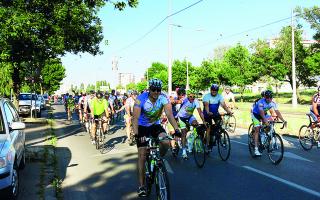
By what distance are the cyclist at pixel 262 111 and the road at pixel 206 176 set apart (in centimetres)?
61

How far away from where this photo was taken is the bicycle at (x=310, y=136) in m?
11.4

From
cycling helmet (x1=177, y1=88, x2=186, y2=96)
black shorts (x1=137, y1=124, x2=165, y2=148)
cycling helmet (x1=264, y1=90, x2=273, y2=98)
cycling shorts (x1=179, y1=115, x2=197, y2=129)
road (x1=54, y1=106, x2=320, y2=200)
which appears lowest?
road (x1=54, y1=106, x2=320, y2=200)

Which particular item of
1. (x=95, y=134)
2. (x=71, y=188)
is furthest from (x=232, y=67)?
(x=71, y=188)

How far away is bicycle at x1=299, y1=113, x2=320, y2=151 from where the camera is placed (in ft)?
37.3

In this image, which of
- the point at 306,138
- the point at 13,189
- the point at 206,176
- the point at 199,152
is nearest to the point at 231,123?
the point at 306,138

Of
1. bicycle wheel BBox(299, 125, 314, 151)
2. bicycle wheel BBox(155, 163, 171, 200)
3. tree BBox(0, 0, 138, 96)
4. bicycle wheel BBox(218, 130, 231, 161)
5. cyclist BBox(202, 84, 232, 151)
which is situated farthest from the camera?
tree BBox(0, 0, 138, 96)

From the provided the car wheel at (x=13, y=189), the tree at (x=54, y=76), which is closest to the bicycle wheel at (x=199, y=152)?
the car wheel at (x=13, y=189)

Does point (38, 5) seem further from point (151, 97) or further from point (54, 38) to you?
point (151, 97)

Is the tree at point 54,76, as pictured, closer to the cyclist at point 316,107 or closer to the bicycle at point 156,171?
the cyclist at point 316,107

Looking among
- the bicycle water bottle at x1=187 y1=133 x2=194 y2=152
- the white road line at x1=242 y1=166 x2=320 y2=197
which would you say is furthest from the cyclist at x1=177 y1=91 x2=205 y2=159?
the white road line at x1=242 y1=166 x2=320 y2=197

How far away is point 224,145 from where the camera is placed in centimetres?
991

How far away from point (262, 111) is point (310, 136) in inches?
108

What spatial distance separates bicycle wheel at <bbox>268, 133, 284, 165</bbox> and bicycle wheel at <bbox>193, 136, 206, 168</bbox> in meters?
1.61

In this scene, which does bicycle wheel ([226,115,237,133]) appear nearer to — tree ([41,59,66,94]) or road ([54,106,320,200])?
road ([54,106,320,200])
